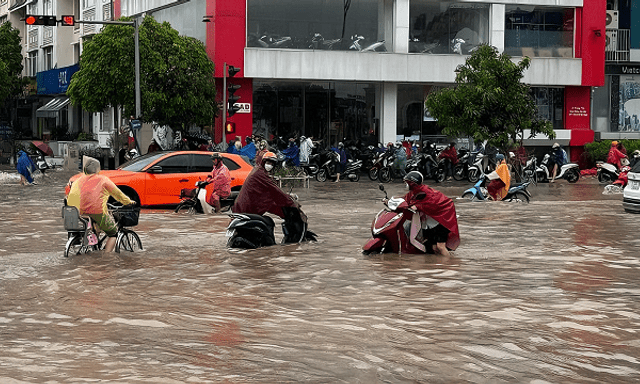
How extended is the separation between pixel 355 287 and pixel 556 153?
26.1 meters

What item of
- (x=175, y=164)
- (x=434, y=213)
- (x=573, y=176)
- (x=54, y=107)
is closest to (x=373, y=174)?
(x=573, y=176)

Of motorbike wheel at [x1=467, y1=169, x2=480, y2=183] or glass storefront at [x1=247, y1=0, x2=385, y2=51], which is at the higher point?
glass storefront at [x1=247, y1=0, x2=385, y2=51]

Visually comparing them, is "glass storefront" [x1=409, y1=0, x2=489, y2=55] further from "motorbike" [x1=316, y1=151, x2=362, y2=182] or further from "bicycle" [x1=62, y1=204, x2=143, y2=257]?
"bicycle" [x1=62, y1=204, x2=143, y2=257]

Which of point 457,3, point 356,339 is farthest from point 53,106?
point 356,339

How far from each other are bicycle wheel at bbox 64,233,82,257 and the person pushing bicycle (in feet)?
1.05

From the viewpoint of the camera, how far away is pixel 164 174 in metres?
21.9

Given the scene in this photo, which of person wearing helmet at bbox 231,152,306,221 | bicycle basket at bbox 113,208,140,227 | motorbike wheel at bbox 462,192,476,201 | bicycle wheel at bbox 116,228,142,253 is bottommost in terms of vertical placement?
motorbike wheel at bbox 462,192,476,201

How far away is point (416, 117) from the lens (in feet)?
134

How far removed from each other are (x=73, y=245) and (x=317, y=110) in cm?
2725

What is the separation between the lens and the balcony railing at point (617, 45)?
4431 centimetres

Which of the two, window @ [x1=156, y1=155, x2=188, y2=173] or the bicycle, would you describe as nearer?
the bicycle

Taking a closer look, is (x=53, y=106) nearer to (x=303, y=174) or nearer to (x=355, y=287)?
(x=303, y=174)

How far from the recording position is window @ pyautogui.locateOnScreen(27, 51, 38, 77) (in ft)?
210

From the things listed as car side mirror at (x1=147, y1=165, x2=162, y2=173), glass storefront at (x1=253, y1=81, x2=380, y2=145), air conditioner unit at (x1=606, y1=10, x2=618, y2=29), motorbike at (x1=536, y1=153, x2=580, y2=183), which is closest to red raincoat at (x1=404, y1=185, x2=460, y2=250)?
car side mirror at (x1=147, y1=165, x2=162, y2=173)
